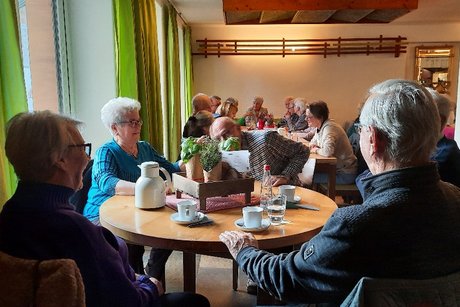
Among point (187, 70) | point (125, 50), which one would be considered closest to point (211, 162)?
point (125, 50)

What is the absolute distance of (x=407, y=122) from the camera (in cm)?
100

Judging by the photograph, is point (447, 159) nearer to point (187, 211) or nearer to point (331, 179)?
point (187, 211)

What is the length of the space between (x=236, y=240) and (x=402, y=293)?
631 millimetres

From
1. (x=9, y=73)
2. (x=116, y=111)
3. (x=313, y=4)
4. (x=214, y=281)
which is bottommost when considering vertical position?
(x=214, y=281)

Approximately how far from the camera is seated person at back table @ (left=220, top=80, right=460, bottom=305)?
0.95 m

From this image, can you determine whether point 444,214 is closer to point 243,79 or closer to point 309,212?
point 309,212

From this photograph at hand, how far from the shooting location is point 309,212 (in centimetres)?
183

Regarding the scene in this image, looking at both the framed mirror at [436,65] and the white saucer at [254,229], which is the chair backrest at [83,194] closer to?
the white saucer at [254,229]

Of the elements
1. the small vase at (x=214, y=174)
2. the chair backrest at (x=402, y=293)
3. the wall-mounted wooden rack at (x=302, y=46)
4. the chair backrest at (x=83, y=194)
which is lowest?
the chair backrest at (x=83, y=194)

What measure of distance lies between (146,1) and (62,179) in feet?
9.70

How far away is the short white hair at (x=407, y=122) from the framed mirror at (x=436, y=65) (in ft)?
26.7

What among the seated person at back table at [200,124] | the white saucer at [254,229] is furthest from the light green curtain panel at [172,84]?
the white saucer at [254,229]

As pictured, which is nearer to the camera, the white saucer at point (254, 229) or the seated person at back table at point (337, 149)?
the white saucer at point (254, 229)

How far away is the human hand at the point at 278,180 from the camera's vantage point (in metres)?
2.33
